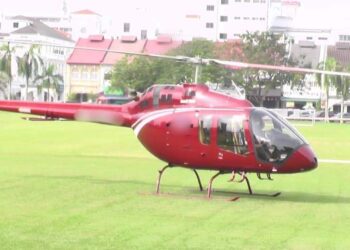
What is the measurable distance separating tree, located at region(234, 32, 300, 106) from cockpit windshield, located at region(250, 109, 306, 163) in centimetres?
7310

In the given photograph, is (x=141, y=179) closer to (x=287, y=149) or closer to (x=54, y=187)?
(x=54, y=187)

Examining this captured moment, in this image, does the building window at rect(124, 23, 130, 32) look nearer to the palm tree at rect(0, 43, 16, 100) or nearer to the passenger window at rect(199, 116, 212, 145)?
the palm tree at rect(0, 43, 16, 100)

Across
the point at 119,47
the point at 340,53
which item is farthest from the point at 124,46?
the point at 340,53

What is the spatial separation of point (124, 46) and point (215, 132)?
107 meters

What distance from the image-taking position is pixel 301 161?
47.0 ft

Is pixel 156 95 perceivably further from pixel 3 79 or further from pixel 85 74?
pixel 85 74

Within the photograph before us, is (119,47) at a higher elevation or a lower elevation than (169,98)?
higher

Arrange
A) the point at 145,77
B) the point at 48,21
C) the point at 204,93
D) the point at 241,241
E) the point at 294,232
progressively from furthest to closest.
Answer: the point at 48,21, the point at 145,77, the point at 204,93, the point at 294,232, the point at 241,241

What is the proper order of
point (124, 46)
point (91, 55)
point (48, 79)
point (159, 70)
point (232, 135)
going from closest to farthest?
point (232, 135), point (159, 70), point (48, 79), point (124, 46), point (91, 55)

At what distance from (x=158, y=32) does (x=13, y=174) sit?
117m

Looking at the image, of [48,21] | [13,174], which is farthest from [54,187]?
[48,21]

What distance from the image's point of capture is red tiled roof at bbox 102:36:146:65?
387 feet

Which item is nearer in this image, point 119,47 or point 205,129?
point 205,129

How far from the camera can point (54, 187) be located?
53.2ft
